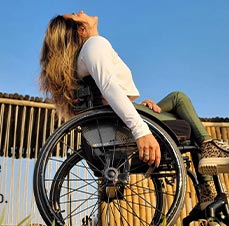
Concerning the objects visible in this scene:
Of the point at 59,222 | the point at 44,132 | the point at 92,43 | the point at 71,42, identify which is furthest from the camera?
the point at 44,132

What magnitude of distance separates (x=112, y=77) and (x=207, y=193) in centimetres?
83

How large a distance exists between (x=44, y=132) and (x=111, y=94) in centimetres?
428

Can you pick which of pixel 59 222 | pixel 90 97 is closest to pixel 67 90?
pixel 90 97

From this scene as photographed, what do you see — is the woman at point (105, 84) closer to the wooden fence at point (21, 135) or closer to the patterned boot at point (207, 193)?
the patterned boot at point (207, 193)

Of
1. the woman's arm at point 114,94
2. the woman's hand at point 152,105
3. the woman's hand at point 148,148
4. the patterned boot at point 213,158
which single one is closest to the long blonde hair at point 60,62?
the woman's arm at point 114,94

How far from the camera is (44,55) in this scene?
2629 millimetres

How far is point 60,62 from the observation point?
8.14 feet

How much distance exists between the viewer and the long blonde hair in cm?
247

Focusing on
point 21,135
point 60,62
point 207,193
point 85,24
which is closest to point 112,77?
point 60,62

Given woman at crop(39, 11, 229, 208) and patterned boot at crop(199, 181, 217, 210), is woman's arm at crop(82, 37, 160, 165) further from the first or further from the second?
patterned boot at crop(199, 181, 217, 210)

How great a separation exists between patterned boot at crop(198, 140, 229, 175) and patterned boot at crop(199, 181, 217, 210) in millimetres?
164

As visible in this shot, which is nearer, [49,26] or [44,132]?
[49,26]

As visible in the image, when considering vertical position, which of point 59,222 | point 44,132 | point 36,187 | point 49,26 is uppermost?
point 44,132

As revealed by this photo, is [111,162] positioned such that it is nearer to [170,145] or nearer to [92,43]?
[170,145]
